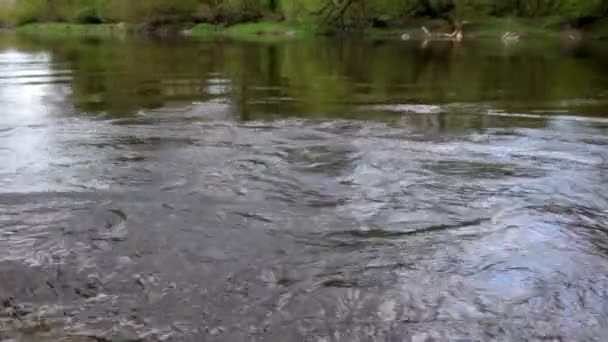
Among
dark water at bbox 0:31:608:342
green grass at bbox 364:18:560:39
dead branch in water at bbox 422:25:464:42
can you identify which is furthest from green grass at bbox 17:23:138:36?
dark water at bbox 0:31:608:342

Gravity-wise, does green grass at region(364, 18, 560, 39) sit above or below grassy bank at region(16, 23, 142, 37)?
above

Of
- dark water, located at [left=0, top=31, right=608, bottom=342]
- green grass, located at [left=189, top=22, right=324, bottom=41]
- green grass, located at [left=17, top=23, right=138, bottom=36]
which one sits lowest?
green grass, located at [left=17, top=23, right=138, bottom=36]

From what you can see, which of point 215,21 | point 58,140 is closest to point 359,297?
point 58,140

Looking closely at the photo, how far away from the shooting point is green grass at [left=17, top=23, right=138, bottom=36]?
306ft

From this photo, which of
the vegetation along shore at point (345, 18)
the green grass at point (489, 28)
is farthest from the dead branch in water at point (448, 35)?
the green grass at point (489, 28)

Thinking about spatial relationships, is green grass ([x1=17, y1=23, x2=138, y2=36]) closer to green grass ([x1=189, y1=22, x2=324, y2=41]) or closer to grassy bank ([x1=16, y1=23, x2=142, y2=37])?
grassy bank ([x1=16, y1=23, x2=142, y2=37])

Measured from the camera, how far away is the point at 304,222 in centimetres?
845

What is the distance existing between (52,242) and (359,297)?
3816mm

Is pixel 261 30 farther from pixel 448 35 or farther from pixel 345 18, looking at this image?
pixel 448 35

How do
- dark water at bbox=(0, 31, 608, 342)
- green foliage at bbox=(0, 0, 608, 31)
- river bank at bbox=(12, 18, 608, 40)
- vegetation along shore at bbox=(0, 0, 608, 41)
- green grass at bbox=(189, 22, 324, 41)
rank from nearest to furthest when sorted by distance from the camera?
dark water at bbox=(0, 31, 608, 342), river bank at bbox=(12, 18, 608, 40), vegetation along shore at bbox=(0, 0, 608, 41), green foliage at bbox=(0, 0, 608, 31), green grass at bbox=(189, 22, 324, 41)

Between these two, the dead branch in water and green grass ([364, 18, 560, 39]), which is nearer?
the dead branch in water

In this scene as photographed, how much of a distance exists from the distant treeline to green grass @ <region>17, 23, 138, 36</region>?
1655mm

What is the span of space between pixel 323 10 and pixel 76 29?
149 ft

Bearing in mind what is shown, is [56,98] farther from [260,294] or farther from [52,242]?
[260,294]
